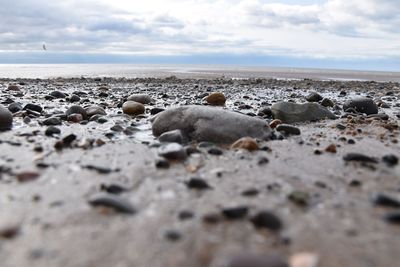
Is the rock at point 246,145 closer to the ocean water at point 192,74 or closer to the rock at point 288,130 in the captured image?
the rock at point 288,130

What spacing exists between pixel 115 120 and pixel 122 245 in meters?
3.97

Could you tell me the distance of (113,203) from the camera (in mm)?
2074

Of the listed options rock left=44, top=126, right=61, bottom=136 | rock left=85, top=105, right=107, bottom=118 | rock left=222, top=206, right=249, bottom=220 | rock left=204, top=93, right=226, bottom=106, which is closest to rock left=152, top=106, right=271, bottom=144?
rock left=44, top=126, right=61, bottom=136

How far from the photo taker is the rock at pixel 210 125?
404cm

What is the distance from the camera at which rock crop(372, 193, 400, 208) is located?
2.15 m

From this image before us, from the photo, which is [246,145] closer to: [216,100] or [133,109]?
[133,109]

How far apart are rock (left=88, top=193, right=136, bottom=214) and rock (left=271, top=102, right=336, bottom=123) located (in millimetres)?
3863

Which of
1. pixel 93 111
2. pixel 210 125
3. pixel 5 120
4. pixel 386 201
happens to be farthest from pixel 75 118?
pixel 386 201

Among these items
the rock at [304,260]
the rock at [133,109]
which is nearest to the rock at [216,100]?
the rock at [133,109]

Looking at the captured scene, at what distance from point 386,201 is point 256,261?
106 centimetres

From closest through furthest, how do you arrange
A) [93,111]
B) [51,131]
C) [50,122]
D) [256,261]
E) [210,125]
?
[256,261] < [210,125] < [51,131] < [50,122] < [93,111]

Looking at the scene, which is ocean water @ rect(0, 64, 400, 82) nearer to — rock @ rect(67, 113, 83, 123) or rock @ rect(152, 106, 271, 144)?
rock @ rect(67, 113, 83, 123)

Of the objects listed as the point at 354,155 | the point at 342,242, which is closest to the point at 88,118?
the point at 354,155

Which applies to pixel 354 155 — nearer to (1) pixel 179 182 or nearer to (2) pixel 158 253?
(1) pixel 179 182
